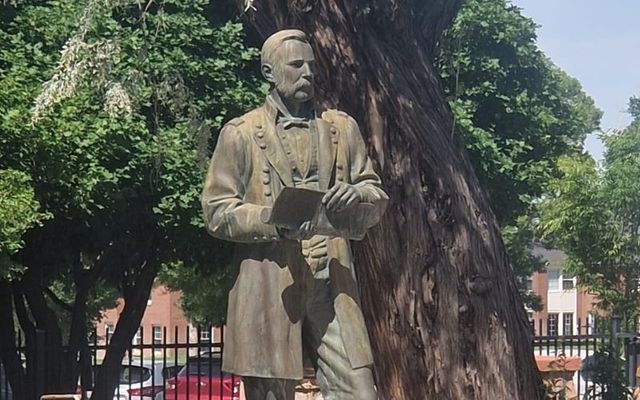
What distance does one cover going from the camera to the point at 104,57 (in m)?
8.87

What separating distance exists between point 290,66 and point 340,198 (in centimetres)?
74

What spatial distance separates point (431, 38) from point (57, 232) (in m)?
9.50

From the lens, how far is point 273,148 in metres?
5.61

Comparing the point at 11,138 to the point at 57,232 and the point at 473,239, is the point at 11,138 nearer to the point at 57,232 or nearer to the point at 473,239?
the point at 57,232

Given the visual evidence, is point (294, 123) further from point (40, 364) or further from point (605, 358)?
point (40, 364)

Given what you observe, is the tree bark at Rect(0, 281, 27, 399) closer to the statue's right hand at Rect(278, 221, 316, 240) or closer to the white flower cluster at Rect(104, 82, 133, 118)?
the white flower cluster at Rect(104, 82, 133, 118)

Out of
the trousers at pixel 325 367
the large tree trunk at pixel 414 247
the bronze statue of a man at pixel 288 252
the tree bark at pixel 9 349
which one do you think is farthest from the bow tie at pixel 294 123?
the tree bark at pixel 9 349

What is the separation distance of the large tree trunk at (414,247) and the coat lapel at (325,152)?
2.71 meters

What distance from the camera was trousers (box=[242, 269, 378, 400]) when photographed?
18.1 feet

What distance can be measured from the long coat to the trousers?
0.04 metres

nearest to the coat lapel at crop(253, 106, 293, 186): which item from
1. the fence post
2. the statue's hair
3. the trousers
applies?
the statue's hair

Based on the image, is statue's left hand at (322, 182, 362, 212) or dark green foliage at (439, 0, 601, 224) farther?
dark green foliage at (439, 0, 601, 224)

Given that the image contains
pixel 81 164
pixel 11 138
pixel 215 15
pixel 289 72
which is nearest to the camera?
pixel 289 72

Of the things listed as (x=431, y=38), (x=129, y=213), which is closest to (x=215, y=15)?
(x=129, y=213)
